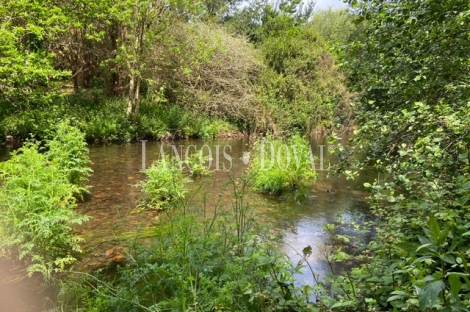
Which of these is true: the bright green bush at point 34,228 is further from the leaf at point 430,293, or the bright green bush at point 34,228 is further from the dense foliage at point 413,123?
the leaf at point 430,293

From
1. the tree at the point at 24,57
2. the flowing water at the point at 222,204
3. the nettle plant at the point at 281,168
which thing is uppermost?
the tree at the point at 24,57

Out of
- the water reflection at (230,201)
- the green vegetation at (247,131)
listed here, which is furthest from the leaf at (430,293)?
the water reflection at (230,201)

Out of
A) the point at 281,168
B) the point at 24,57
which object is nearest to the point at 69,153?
the point at 281,168

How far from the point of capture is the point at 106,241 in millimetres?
4508

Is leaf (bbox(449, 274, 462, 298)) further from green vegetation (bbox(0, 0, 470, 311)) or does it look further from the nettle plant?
the nettle plant

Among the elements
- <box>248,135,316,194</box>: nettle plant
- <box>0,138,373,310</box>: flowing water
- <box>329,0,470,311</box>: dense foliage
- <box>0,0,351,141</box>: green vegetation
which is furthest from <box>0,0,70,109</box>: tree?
<box>329,0,470,311</box>: dense foliage

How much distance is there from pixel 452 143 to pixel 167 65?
16177 millimetres

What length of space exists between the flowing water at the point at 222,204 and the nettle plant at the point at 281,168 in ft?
0.97

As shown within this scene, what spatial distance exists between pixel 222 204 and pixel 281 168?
2797 mm

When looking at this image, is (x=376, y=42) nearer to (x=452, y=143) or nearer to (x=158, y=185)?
(x=452, y=143)

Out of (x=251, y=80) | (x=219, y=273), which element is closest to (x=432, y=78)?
(x=219, y=273)

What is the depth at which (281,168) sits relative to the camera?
7.76 metres

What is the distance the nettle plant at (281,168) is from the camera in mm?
7480

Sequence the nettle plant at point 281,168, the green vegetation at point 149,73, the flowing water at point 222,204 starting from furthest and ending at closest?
the green vegetation at point 149,73 < the nettle plant at point 281,168 < the flowing water at point 222,204
